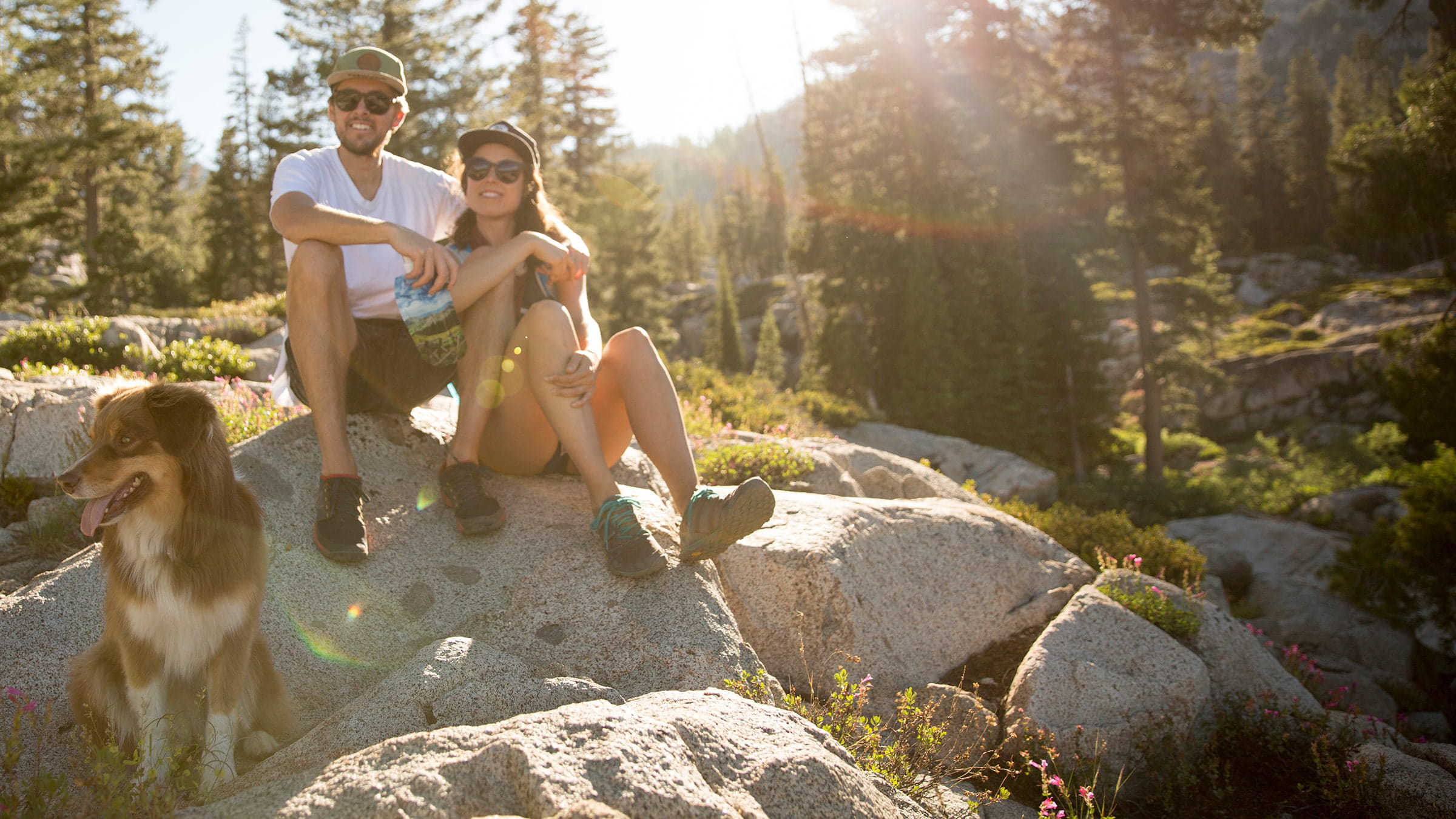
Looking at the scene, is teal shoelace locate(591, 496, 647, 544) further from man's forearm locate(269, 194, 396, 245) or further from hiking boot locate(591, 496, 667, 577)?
man's forearm locate(269, 194, 396, 245)

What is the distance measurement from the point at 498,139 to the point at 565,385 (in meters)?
1.45

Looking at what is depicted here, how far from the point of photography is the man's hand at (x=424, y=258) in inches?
158

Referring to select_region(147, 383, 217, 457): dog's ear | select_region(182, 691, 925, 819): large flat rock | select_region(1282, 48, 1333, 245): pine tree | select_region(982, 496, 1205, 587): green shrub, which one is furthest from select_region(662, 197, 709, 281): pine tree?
select_region(182, 691, 925, 819): large flat rock

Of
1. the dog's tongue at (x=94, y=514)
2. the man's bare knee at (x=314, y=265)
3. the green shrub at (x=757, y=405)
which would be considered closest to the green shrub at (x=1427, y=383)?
the green shrub at (x=757, y=405)

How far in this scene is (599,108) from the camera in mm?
38625

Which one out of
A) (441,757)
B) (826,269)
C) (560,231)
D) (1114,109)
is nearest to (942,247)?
(826,269)

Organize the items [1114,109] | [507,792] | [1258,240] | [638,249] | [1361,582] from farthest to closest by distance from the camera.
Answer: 1. [1258,240]
2. [638,249]
3. [1114,109]
4. [1361,582]
5. [507,792]

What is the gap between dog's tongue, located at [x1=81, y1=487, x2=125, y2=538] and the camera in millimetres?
2592

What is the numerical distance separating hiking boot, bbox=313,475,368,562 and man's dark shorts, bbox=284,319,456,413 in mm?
545

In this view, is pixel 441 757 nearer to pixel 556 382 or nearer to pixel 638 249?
pixel 556 382

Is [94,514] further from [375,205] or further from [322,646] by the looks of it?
[375,205]

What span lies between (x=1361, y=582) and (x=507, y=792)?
581 inches

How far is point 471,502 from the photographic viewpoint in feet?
14.3

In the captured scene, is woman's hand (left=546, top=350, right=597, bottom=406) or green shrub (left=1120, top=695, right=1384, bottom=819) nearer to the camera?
woman's hand (left=546, top=350, right=597, bottom=406)
